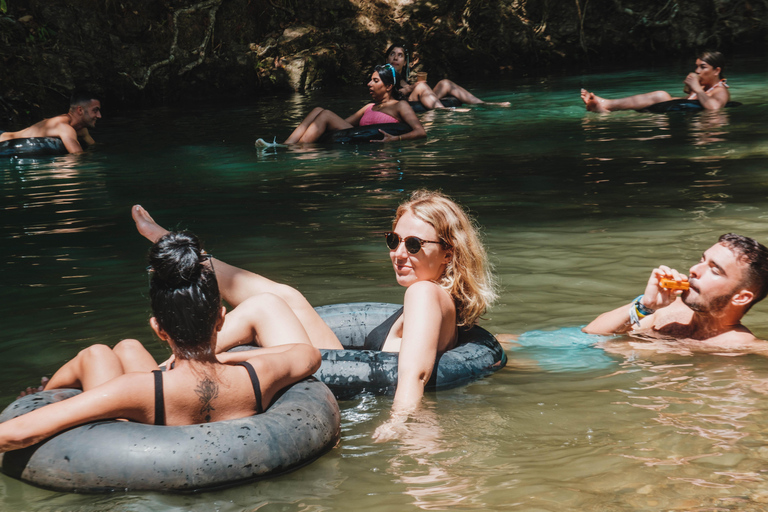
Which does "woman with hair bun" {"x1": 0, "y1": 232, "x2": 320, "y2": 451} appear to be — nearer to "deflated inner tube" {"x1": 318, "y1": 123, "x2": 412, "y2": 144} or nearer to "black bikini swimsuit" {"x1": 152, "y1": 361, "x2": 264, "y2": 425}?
"black bikini swimsuit" {"x1": 152, "y1": 361, "x2": 264, "y2": 425}

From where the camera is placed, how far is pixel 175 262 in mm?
2766

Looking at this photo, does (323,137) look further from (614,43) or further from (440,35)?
(614,43)

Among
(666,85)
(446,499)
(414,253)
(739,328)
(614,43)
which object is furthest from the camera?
(614,43)

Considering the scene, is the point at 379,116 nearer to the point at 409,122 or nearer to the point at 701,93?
the point at 409,122

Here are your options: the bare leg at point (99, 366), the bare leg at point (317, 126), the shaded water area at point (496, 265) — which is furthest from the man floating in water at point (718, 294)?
the bare leg at point (317, 126)

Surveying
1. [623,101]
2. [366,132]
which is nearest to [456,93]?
[623,101]

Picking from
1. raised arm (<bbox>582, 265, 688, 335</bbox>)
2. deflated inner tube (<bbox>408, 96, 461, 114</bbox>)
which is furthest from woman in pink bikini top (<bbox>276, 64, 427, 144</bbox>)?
raised arm (<bbox>582, 265, 688, 335</bbox>)

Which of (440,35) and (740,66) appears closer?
(740,66)

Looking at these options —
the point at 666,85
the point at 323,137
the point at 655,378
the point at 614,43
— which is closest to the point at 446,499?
the point at 655,378

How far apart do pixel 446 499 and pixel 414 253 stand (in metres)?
1.30

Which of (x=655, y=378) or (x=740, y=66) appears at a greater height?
(x=740, y=66)

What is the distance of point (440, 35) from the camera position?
22.6m

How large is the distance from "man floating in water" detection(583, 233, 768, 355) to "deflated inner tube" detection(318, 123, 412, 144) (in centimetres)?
777

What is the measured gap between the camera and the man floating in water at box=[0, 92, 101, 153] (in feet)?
39.7
